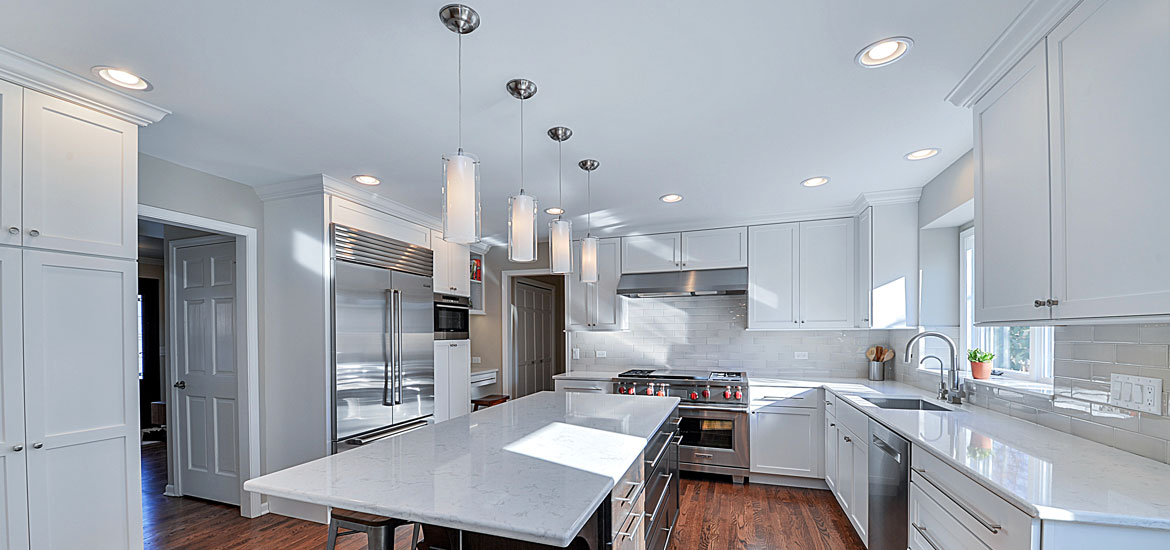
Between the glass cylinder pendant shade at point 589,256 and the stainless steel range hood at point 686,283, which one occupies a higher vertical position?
the glass cylinder pendant shade at point 589,256

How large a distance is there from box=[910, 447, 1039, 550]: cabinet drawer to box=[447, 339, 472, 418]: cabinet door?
11.8ft

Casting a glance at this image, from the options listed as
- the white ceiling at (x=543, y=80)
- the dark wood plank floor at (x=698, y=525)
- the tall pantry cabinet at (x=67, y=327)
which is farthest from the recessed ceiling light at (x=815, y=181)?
the tall pantry cabinet at (x=67, y=327)

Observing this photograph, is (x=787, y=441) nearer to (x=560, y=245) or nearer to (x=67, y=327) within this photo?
(x=560, y=245)

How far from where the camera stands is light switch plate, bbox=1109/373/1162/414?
168 cm

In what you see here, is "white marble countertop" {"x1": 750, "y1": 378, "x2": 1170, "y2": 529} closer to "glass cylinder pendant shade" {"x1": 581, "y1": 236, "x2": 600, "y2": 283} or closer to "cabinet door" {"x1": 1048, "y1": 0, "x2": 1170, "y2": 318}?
"cabinet door" {"x1": 1048, "y1": 0, "x2": 1170, "y2": 318}

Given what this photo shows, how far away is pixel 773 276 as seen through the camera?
461 centimetres

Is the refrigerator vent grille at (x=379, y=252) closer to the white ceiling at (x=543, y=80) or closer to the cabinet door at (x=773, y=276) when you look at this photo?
the white ceiling at (x=543, y=80)

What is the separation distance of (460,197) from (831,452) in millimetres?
3438

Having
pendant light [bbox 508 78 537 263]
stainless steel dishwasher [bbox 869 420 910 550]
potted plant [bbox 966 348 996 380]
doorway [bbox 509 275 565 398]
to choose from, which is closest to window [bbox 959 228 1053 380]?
potted plant [bbox 966 348 996 380]

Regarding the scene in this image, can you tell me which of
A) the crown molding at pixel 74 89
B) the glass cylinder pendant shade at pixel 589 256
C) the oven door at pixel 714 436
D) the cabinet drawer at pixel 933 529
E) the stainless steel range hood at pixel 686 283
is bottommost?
the oven door at pixel 714 436

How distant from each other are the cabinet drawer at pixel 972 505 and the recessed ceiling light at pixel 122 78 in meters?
3.30

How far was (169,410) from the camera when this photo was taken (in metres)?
4.00

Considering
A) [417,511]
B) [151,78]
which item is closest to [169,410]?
[151,78]

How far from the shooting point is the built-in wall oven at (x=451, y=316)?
4.65 m
